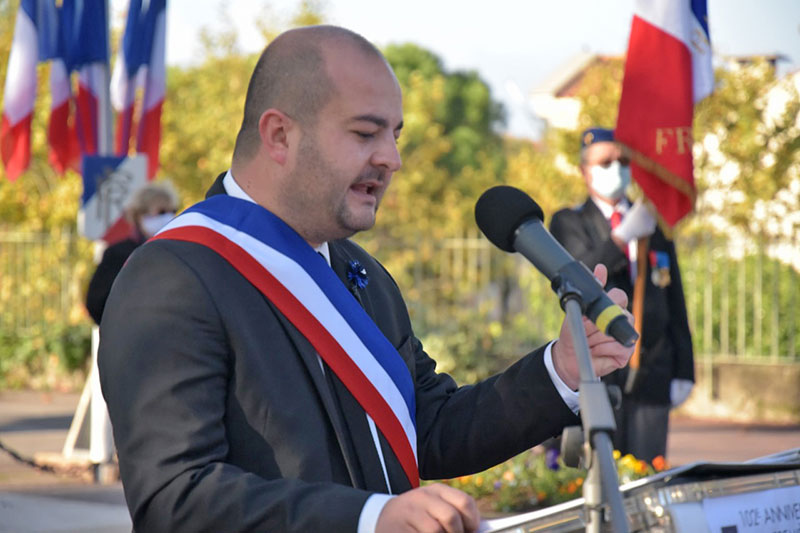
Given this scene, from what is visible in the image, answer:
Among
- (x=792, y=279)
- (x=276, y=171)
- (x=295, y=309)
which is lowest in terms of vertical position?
(x=792, y=279)

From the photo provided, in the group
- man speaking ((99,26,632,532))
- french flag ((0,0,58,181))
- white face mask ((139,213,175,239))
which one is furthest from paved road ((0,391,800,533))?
man speaking ((99,26,632,532))

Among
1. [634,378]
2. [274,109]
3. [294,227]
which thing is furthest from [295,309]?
[634,378]

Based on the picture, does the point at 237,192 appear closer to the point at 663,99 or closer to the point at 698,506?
the point at 698,506

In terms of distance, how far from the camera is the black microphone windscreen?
2170 millimetres

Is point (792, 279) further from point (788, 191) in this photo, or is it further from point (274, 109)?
point (274, 109)

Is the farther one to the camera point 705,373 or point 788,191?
point 788,191

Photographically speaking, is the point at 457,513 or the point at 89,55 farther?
the point at 89,55

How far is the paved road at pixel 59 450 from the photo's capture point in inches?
274

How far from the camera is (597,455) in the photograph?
173 cm

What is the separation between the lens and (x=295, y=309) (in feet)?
7.71

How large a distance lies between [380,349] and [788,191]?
1337 cm

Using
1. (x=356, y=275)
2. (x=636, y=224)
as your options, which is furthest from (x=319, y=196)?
(x=636, y=224)

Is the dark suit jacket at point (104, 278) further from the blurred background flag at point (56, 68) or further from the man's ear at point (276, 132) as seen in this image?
the man's ear at point (276, 132)

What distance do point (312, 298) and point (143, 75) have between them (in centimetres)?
755
